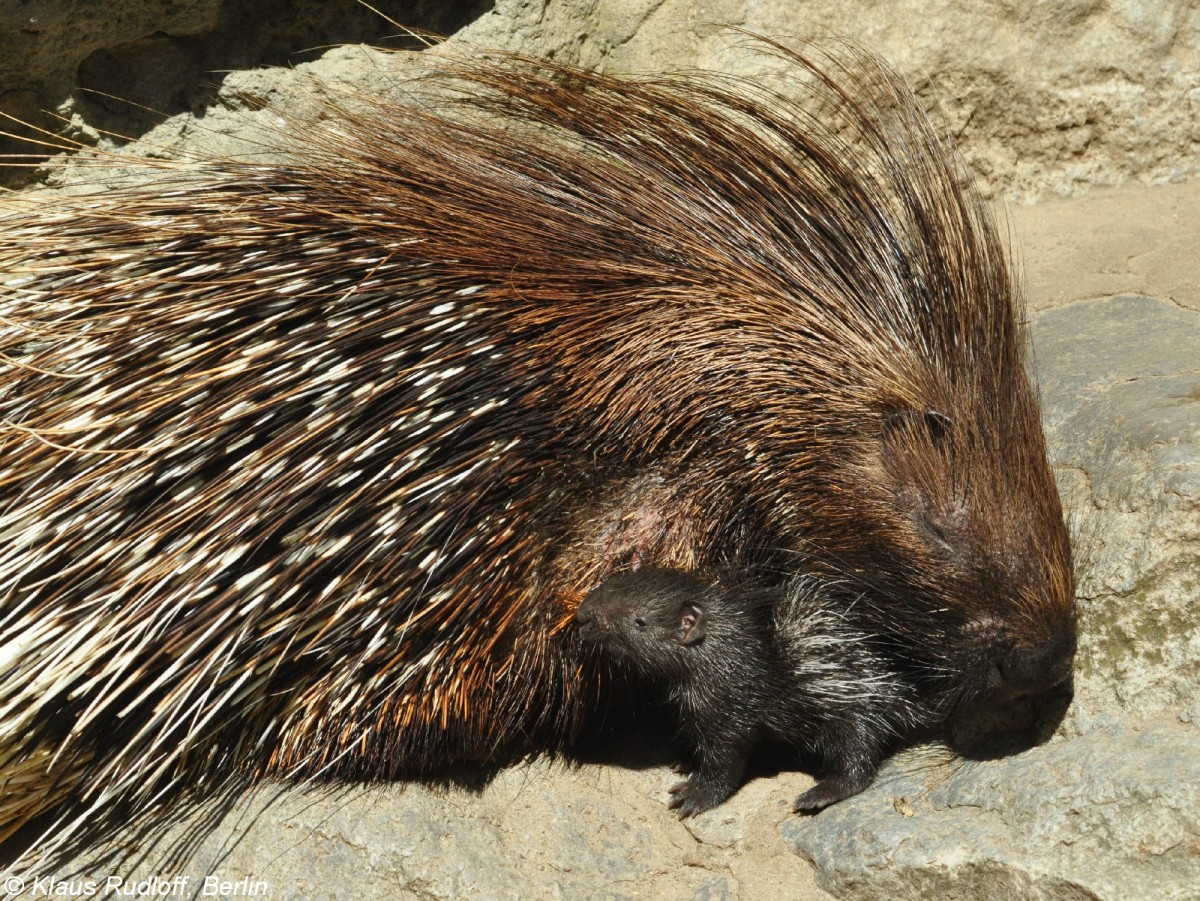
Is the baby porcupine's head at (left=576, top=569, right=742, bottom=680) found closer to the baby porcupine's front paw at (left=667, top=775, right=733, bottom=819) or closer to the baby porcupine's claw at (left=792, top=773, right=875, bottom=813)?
the baby porcupine's front paw at (left=667, top=775, right=733, bottom=819)

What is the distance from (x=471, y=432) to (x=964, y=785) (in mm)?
1221

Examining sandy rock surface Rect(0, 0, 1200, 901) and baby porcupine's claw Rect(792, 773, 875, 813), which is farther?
baby porcupine's claw Rect(792, 773, 875, 813)

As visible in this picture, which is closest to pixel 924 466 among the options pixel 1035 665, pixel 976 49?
pixel 1035 665

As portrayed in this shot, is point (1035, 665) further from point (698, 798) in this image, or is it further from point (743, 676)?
point (698, 798)

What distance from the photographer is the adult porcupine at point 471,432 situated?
2.25 m

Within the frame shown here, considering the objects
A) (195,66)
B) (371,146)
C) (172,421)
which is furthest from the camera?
(195,66)

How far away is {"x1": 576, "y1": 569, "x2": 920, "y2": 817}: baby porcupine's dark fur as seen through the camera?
2.60 meters

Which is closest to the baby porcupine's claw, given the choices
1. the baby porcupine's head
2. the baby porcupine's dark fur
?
the baby porcupine's dark fur

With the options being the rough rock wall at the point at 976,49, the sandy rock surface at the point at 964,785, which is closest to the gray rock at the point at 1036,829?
the sandy rock surface at the point at 964,785

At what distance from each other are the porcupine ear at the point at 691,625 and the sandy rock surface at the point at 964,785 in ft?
1.33

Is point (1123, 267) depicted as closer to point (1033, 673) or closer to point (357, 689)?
point (1033, 673)

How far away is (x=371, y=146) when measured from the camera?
268 centimetres

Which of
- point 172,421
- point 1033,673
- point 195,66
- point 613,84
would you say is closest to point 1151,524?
point 1033,673

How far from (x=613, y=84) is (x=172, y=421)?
1274mm
